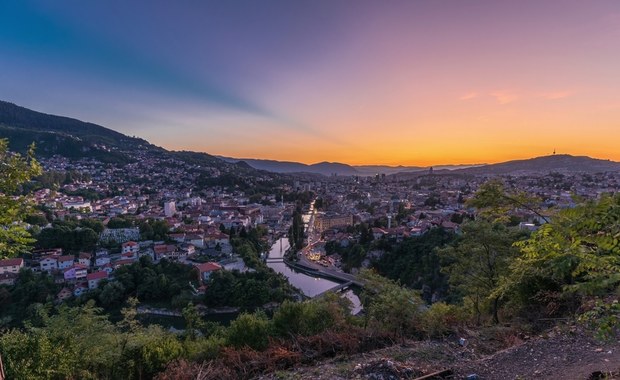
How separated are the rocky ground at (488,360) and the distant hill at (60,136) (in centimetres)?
9589

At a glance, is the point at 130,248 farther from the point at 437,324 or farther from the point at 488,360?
the point at 488,360

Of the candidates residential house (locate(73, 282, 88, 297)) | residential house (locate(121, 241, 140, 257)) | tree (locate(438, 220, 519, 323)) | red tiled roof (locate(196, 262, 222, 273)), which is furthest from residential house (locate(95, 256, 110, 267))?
tree (locate(438, 220, 519, 323))

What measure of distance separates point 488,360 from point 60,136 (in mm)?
116841

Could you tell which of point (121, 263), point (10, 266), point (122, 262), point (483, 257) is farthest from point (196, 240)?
point (483, 257)

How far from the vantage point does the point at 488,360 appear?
13.2 ft

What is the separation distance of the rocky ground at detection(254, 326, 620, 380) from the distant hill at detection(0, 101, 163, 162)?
9589 centimetres

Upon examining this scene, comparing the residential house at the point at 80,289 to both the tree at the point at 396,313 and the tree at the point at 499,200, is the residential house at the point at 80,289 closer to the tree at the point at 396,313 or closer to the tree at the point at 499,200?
the tree at the point at 396,313

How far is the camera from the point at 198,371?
433cm

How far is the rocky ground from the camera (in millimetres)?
3643

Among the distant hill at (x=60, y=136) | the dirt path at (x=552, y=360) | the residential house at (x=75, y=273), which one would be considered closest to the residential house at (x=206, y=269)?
the residential house at (x=75, y=273)

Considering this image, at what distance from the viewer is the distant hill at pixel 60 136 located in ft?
285

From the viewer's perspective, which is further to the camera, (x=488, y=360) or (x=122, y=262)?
(x=122, y=262)

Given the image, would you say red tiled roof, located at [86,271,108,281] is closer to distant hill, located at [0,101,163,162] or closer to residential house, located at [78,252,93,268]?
residential house, located at [78,252,93,268]

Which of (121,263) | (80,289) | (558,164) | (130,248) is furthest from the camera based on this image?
(558,164)
